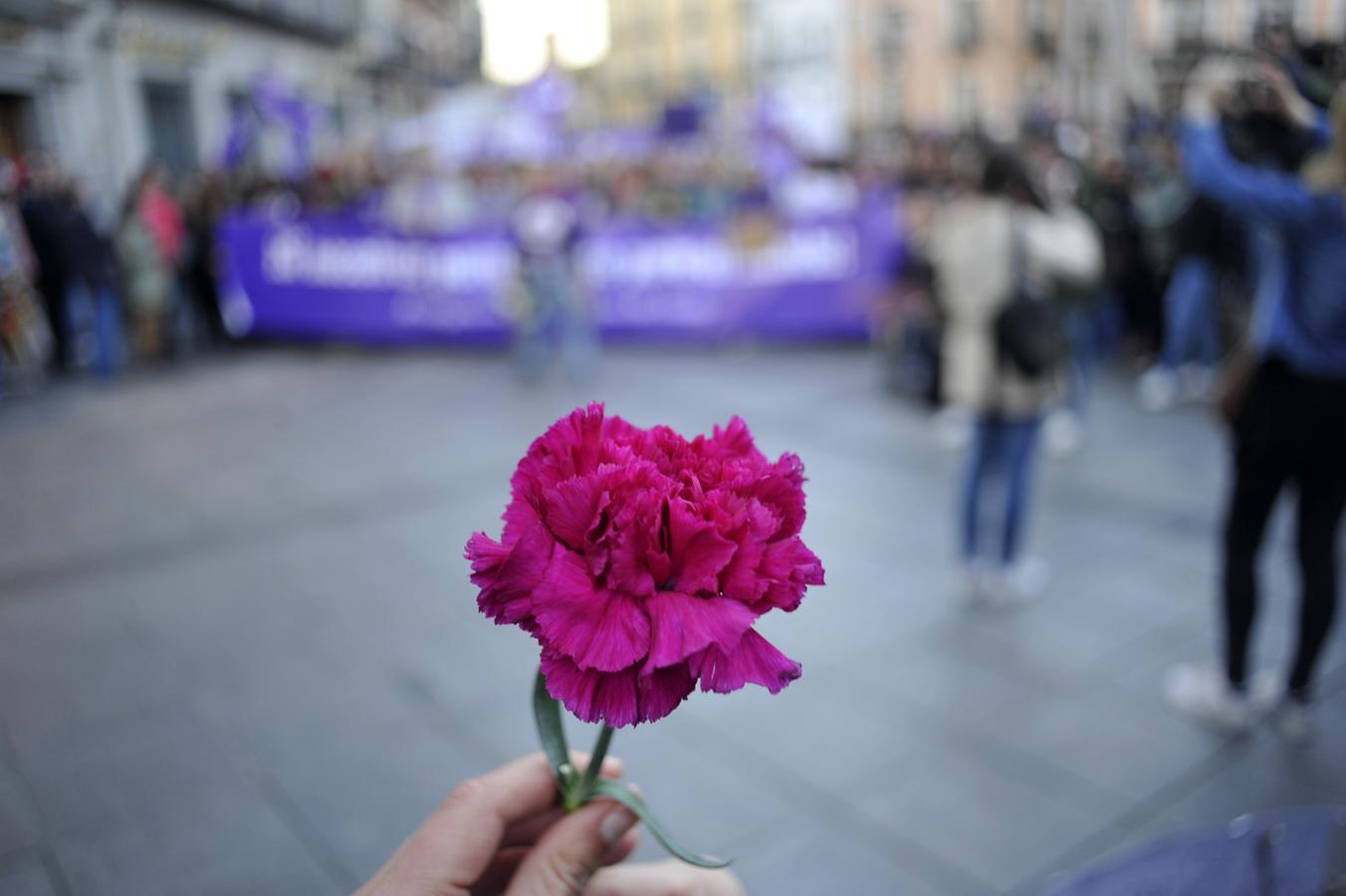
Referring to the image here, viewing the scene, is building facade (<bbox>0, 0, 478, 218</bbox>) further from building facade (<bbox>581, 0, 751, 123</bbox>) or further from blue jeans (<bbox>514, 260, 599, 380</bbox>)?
building facade (<bbox>581, 0, 751, 123</bbox>)

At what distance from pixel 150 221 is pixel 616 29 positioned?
223 feet

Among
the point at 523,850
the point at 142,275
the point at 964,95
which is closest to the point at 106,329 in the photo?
the point at 142,275

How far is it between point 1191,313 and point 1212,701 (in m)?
5.32

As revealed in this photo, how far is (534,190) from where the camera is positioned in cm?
993

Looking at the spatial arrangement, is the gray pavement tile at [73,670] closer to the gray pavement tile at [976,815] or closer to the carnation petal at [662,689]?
the gray pavement tile at [976,815]

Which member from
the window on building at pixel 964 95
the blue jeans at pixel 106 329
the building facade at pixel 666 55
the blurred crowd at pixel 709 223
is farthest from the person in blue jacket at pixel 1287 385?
the building facade at pixel 666 55

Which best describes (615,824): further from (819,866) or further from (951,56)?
(951,56)

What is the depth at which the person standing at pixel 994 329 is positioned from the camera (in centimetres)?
442

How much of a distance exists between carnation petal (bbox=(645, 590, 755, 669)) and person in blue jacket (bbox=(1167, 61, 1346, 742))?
255 centimetres

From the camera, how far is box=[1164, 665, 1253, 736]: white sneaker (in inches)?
138

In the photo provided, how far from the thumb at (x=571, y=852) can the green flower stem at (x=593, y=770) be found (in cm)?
2

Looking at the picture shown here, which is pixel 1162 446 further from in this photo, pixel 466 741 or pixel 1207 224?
pixel 466 741

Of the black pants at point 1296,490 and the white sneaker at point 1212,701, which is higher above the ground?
the black pants at point 1296,490

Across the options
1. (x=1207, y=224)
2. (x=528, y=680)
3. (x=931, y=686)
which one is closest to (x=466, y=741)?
(x=528, y=680)
